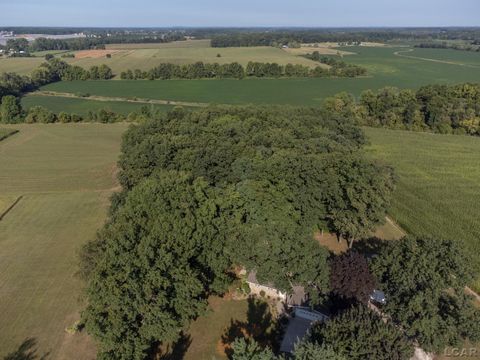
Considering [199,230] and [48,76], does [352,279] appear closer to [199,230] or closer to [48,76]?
[199,230]

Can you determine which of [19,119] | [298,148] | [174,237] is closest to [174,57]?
[19,119]

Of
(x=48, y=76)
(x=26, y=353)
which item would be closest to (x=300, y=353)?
(x=26, y=353)

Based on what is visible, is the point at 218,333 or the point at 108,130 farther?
the point at 108,130

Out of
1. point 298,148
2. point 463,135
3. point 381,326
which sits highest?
point 298,148

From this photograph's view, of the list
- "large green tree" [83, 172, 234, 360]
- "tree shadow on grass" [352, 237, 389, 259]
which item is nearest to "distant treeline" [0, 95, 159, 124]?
"large green tree" [83, 172, 234, 360]

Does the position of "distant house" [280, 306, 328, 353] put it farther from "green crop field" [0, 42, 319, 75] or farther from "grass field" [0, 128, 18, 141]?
"green crop field" [0, 42, 319, 75]

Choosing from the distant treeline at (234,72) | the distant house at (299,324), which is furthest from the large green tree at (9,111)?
the distant house at (299,324)

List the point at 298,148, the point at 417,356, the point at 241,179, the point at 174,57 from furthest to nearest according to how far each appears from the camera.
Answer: the point at 174,57 < the point at 298,148 < the point at 241,179 < the point at 417,356

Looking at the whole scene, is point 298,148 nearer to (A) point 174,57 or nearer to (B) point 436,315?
(B) point 436,315
